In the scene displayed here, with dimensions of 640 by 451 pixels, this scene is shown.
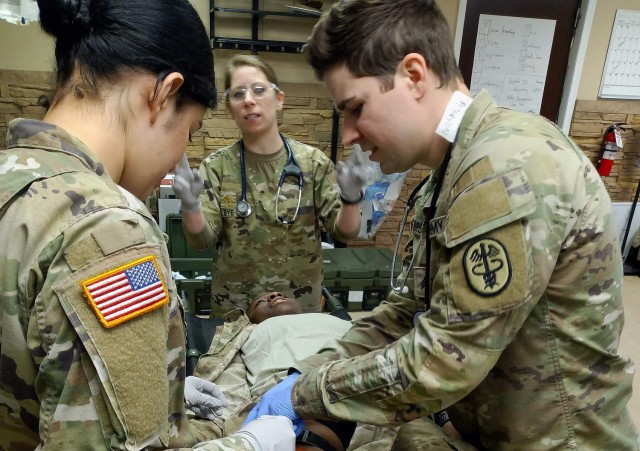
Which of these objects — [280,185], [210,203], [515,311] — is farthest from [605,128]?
[515,311]

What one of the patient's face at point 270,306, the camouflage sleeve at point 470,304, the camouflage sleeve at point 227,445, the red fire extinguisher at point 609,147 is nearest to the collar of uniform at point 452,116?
the camouflage sleeve at point 470,304

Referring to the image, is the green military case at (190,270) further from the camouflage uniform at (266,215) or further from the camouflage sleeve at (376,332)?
the camouflage sleeve at (376,332)

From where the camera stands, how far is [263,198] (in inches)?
85.7

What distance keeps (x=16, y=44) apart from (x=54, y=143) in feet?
10.9

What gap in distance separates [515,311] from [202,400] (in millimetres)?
Result: 1310

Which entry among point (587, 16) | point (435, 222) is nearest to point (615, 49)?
point (587, 16)

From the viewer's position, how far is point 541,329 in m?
0.93

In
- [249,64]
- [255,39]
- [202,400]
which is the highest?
[255,39]

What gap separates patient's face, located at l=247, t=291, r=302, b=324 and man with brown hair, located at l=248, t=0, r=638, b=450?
1.11 m

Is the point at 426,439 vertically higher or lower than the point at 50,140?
lower

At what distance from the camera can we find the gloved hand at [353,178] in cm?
203

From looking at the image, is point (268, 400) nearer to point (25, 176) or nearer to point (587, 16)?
point (25, 176)

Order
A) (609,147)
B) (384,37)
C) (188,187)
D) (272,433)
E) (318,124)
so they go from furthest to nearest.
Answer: (609,147) → (318,124) → (188,187) → (272,433) → (384,37)

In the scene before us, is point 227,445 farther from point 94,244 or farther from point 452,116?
point 452,116
